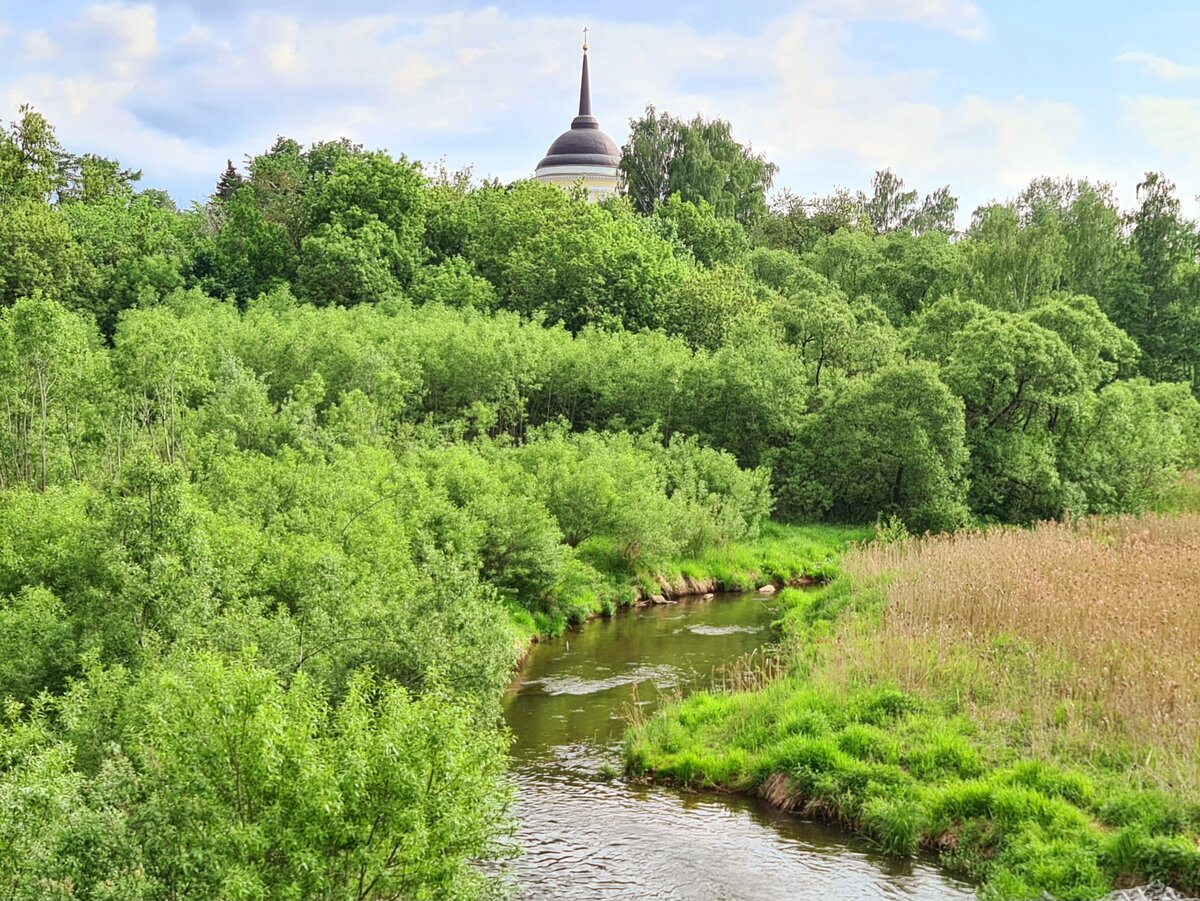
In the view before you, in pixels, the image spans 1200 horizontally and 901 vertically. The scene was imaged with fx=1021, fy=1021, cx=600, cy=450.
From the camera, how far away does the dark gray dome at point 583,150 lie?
127 m

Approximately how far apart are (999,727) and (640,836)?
698cm

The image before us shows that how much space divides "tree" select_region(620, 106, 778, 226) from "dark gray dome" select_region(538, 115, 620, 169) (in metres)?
37.6

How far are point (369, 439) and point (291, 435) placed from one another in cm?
340

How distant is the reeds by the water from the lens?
56.5 feet

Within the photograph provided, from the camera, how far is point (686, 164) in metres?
87.3

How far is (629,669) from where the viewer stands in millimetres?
28500

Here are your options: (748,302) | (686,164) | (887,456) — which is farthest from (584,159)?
(887,456)

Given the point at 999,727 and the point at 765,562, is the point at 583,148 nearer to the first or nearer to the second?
the point at 765,562

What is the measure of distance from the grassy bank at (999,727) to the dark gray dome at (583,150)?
4244 inches

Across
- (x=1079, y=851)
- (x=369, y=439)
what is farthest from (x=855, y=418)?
(x=1079, y=851)

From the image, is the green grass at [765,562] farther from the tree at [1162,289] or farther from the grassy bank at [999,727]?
the tree at [1162,289]

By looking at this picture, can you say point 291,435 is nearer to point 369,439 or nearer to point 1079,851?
point 369,439

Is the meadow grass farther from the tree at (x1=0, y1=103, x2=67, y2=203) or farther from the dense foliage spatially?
the tree at (x1=0, y1=103, x2=67, y2=203)

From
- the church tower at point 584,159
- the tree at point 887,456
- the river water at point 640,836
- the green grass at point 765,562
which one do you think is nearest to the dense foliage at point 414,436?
the tree at point 887,456
